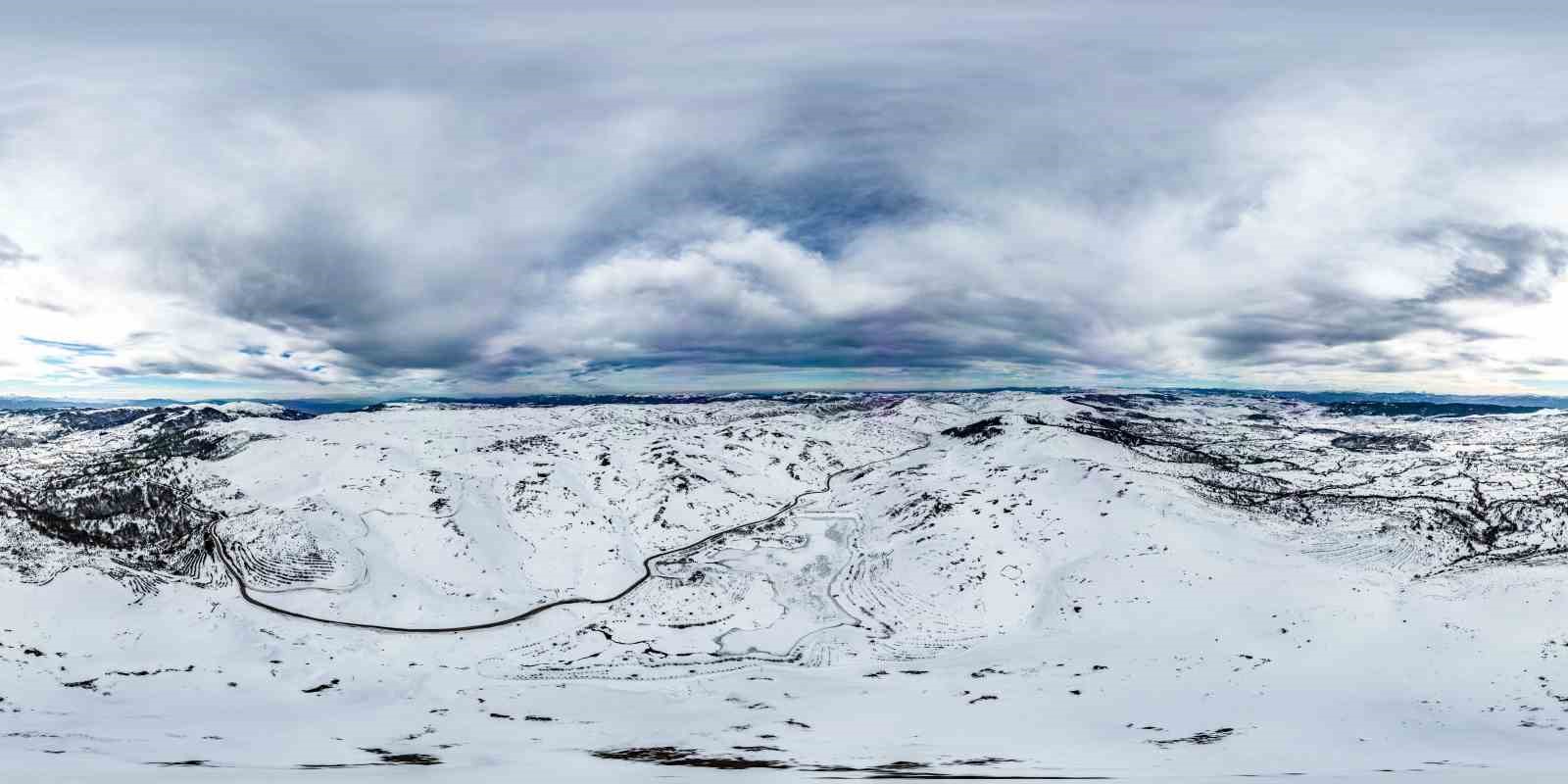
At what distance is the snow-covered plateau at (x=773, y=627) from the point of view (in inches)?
1688

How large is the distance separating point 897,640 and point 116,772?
179ft

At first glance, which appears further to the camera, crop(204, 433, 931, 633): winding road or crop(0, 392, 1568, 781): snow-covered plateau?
crop(204, 433, 931, 633): winding road

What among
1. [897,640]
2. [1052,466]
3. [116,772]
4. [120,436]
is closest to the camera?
Result: [116,772]

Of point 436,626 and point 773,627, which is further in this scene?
point 773,627

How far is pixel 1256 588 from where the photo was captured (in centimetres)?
7112

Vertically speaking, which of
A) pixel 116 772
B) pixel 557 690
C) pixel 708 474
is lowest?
pixel 557 690

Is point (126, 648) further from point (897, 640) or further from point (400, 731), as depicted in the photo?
point (897, 640)

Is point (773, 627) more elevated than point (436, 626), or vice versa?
point (436, 626)

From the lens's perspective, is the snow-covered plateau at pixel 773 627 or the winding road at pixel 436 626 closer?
the snow-covered plateau at pixel 773 627

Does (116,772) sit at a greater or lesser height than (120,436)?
lesser

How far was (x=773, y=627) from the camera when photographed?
71.0 m

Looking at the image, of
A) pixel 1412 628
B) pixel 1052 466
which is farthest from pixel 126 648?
pixel 1052 466

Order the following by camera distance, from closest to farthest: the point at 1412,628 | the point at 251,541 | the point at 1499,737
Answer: the point at 1499,737
the point at 1412,628
the point at 251,541

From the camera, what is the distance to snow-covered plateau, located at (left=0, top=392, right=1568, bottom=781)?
4288 cm
